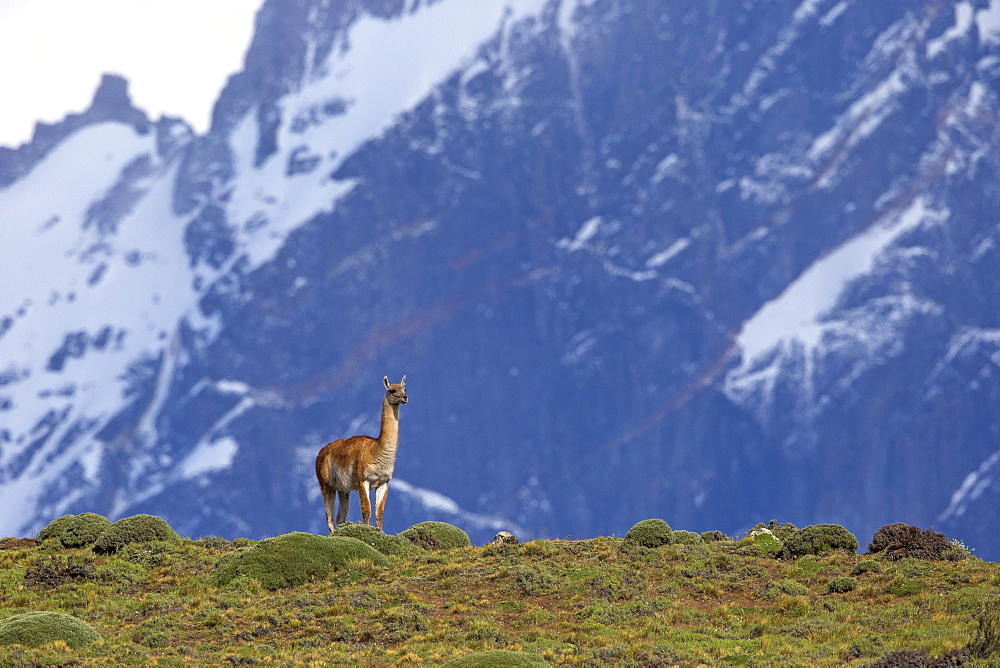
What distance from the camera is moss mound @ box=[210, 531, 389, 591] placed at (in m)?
46.8

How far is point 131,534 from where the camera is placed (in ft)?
175

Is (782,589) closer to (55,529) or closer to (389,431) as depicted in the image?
(389,431)

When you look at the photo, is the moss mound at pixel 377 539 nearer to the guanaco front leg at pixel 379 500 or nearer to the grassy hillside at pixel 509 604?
the grassy hillside at pixel 509 604

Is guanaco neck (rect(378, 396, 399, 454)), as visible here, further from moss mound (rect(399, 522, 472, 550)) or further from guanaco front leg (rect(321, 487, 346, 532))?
moss mound (rect(399, 522, 472, 550))

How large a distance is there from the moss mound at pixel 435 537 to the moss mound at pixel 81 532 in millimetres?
9872

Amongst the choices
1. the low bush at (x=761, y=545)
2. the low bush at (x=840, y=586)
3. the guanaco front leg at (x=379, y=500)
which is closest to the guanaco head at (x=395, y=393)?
the guanaco front leg at (x=379, y=500)

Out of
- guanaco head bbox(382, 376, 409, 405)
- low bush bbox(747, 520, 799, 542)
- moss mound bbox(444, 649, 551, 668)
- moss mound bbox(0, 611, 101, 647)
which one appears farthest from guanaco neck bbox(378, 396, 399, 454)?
moss mound bbox(444, 649, 551, 668)

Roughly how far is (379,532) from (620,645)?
14122mm

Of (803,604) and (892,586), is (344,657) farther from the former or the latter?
(892,586)

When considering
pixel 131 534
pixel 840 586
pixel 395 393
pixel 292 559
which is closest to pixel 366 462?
pixel 395 393

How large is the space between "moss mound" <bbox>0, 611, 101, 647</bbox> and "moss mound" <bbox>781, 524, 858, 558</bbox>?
19.6m

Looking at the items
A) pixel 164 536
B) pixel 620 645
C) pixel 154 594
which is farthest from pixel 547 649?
pixel 164 536

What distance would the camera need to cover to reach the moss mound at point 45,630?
129 ft

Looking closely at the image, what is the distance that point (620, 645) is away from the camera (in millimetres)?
38312
